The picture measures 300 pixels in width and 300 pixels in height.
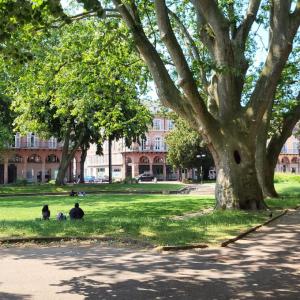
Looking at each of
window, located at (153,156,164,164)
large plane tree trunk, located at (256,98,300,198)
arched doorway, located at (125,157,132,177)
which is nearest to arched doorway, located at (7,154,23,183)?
arched doorway, located at (125,157,132,177)

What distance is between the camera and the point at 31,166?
76.1 metres

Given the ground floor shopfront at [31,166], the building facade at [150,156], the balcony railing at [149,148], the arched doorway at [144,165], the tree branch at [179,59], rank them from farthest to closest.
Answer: the arched doorway at [144,165], the building facade at [150,156], the balcony railing at [149,148], the ground floor shopfront at [31,166], the tree branch at [179,59]

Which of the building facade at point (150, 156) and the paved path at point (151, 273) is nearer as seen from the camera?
the paved path at point (151, 273)

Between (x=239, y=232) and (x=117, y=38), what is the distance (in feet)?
33.9

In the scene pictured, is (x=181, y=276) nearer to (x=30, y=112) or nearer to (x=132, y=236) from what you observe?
(x=132, y=236)

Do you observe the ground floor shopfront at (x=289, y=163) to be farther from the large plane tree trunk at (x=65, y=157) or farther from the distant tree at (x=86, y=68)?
the distant tree at (x=86, y=68)

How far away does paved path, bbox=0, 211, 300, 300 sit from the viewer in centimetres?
658

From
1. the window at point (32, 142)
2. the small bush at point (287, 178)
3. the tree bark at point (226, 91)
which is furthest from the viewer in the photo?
the window at point (32, 142)

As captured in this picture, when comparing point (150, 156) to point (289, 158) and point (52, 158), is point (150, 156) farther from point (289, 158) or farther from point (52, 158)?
point (289, 158)

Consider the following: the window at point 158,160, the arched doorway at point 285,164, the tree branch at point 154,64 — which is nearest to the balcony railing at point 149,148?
the window at point 158,160

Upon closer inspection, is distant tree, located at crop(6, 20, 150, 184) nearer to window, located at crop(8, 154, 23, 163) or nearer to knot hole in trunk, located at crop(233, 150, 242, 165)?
knot hole in trunk, located at crop(233, 150, 242, 165)

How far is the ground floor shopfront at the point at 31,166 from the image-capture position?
73.6m

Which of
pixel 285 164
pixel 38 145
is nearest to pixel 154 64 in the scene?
pixel 38 145

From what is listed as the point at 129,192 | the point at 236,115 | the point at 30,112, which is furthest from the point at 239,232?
the point at 129,192
